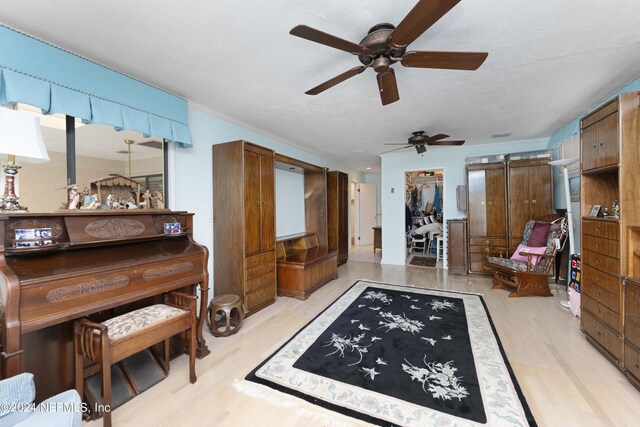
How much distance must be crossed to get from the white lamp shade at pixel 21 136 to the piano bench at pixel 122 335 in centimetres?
105

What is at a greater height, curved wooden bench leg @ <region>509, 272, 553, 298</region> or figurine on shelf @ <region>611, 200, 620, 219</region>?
figurine on shelf @ <region>611, 200, 620, 219</region>

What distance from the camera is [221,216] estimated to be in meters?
3.13

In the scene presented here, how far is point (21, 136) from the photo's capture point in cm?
145

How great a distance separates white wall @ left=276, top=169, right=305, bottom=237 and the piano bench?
264 cm

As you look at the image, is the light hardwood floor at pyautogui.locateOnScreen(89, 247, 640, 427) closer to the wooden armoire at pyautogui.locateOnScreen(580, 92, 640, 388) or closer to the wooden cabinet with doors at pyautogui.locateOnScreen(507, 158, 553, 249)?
the wooden armoire at pyautogui.locateOnScreen(580, 92, 640, 388)

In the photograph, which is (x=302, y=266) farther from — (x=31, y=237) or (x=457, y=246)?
(x=457, y=246)

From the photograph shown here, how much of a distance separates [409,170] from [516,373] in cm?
437

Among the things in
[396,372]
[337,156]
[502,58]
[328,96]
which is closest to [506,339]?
[396,372]

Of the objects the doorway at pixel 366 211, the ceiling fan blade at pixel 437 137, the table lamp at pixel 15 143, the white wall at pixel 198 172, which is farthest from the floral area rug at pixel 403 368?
the doorway at pixel 366 211

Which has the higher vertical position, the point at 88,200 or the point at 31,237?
the point at 88,200

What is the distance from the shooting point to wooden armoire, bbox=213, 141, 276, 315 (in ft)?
9.78

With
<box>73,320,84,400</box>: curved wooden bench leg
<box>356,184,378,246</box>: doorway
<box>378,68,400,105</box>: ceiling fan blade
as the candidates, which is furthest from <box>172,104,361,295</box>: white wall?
<box>356,184,378,246</box>: doorway

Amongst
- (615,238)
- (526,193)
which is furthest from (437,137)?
(615,238)

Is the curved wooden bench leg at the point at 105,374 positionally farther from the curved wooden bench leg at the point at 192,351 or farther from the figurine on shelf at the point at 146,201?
the figurine on shelf at the point at 146,201
